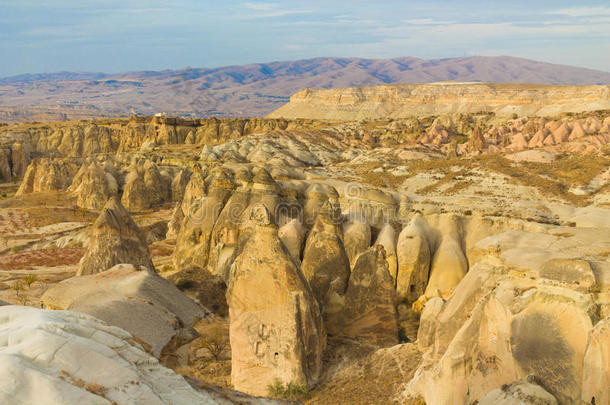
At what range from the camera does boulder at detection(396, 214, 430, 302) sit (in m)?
18.2

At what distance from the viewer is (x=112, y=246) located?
15422 mm

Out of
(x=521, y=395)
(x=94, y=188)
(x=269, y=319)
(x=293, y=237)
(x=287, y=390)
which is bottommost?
(x=94, y=188)

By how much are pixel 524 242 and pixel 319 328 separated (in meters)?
5.55

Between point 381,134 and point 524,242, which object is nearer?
point 524,242

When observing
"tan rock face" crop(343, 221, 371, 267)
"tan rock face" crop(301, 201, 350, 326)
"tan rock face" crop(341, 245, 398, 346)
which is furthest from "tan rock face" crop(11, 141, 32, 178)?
"tan rock face" crop(341, 245, 398, 346)

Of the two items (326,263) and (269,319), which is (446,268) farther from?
(269,319)

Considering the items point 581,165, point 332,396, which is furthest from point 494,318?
point 581,165

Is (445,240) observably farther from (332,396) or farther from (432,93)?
(432,93)

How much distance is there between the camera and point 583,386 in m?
7.08

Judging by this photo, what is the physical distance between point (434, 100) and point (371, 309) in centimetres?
10395

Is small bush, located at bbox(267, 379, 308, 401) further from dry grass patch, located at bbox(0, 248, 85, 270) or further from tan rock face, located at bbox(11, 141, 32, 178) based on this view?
tan rock face, located at bbox(11, 141, 32, 178)

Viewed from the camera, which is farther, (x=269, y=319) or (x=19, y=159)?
(x=19, y=159)

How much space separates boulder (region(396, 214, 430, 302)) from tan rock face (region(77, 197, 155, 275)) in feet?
28.7

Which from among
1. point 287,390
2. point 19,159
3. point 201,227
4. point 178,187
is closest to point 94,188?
point 178,187
